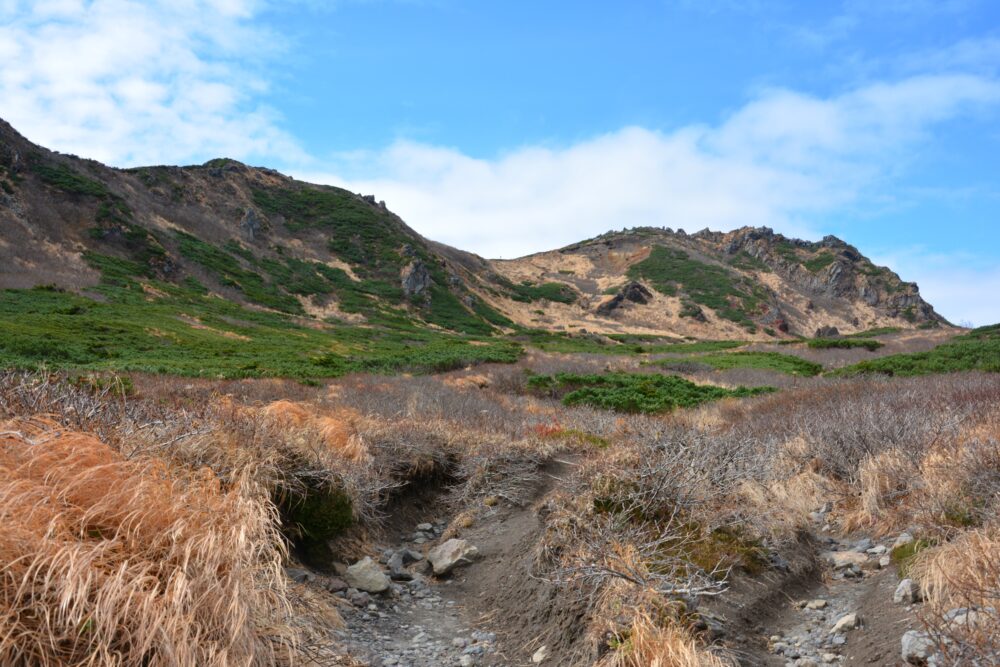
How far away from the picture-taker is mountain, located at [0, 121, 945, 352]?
40719 mm

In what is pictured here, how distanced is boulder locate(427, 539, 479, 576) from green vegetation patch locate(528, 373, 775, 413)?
9.06 metres

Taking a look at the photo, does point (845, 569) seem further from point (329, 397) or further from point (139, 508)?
point (329, 397)

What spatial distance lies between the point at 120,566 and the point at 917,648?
382 cm

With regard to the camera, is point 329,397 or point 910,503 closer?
point 910,503

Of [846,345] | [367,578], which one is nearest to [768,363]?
[846,345]

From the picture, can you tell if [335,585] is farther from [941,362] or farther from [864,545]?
[941,362]

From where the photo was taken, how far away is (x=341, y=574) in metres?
5.38

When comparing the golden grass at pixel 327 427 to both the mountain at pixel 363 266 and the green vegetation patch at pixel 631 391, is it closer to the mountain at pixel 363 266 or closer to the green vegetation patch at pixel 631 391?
the green vegetation patch at pixel 631 391

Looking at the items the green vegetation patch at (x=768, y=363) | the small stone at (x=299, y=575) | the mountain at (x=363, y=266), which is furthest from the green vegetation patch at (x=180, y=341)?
the green vegetation patch at (x=768, y=363)

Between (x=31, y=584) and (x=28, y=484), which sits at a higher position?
(x=28, y=484)

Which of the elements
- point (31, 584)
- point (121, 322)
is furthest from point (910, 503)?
point (121, 322)

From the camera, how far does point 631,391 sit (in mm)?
17266

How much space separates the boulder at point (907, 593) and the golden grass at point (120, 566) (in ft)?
12.4

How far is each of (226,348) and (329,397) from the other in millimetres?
13814
